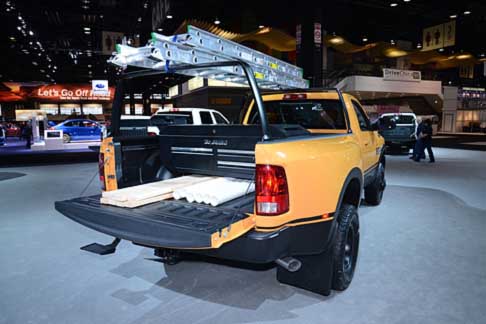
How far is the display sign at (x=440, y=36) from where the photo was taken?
1847 cm

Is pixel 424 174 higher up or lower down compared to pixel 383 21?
lower down

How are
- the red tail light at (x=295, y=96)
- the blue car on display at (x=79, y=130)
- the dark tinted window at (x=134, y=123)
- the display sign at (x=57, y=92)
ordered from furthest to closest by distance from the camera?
the display sign at (x=57, y=92) → the blue car on display at (x=79, y=130) → the dark tinted window at (x=134, y=123) → the red tail light at (x=295, y=96)

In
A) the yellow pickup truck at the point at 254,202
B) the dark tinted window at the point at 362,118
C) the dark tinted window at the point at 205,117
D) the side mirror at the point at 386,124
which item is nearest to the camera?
the yellow pickup truck at the point at 254,202

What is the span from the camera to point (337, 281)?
289 cm

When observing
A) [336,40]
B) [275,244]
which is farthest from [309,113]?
[336,40]

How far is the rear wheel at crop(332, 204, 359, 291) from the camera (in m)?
2.82

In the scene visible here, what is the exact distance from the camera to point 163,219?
91.8 inches

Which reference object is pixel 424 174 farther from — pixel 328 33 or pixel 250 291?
pixel 328 33

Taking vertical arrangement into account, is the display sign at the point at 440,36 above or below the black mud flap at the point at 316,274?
above

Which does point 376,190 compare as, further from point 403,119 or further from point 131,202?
point 403,119

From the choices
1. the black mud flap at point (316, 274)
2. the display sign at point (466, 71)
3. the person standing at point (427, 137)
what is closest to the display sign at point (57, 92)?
the person standing at point (427, 137)

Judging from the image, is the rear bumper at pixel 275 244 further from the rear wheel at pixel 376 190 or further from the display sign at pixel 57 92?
the display sign at pixel 57 92

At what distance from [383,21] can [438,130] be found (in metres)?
20.1

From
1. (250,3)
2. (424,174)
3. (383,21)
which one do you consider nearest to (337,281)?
(424,174)
